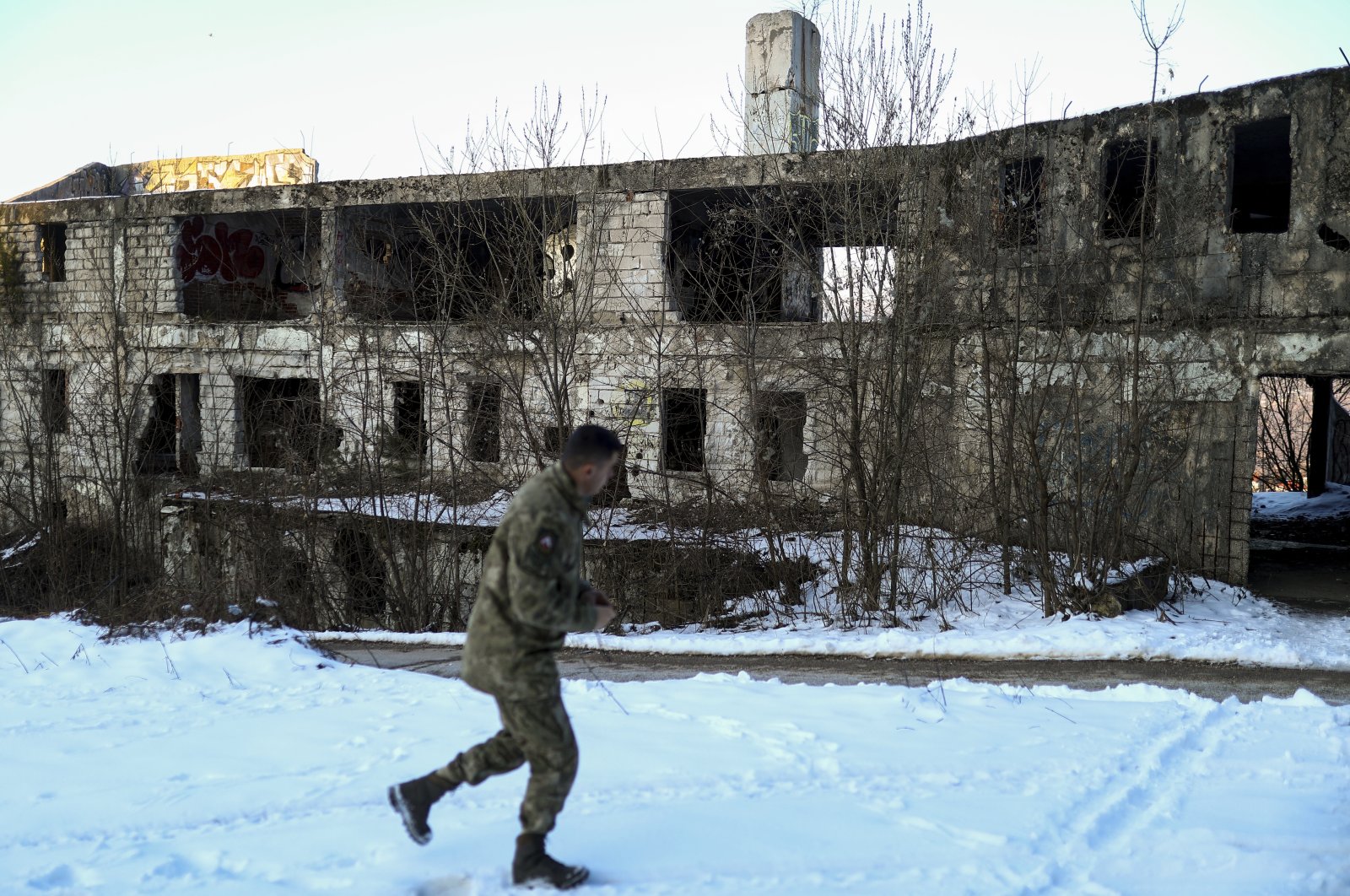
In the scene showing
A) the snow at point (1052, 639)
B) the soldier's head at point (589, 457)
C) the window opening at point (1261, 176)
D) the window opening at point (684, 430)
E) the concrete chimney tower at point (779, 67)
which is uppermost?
the concrete chimney tower at point (779, 67)

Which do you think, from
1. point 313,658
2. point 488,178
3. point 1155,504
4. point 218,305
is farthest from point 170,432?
point 1155,504

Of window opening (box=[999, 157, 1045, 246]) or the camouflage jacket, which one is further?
window opening (box=[999, 157, 1045, 246])

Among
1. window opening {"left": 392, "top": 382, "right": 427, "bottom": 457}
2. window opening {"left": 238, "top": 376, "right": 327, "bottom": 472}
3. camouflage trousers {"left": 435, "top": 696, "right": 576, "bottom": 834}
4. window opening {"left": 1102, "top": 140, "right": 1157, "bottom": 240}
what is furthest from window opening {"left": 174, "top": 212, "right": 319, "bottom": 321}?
camouflage trousers {"left": 435, "top": 696, "right": 576, "bottom": 834}

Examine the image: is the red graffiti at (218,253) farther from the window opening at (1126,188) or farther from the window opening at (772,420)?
the window opening at (1126,188)

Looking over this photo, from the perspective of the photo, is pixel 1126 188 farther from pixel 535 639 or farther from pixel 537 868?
pixel 537 868

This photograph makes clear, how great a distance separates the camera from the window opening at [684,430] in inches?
631

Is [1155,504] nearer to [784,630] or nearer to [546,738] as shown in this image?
[784,630]

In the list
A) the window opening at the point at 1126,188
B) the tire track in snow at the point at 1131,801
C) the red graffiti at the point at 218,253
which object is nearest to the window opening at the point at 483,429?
the window opening at the point at 1126,188

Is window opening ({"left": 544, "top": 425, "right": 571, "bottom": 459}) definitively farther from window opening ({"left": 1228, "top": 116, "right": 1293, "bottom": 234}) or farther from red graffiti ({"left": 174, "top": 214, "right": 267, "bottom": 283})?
red graffiti ({"left": 174, "top": 214, "right": 267, "bottom": 283})

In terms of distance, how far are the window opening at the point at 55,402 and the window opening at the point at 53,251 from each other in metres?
1.95

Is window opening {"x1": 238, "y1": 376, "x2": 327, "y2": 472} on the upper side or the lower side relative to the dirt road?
upper

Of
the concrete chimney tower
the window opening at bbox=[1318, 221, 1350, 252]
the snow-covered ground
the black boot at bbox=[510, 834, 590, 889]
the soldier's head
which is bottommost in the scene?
the snow-covered ground

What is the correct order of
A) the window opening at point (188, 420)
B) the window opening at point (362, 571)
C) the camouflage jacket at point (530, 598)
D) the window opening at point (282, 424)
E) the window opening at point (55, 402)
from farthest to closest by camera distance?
the window opening at point (188, 420), the window opening at point (55, 402), the window opening at point (282, 424), the window opening at point (362, 571), the camouflage jacket at point (530, 598)

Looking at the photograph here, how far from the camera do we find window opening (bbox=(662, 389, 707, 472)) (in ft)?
52.6
